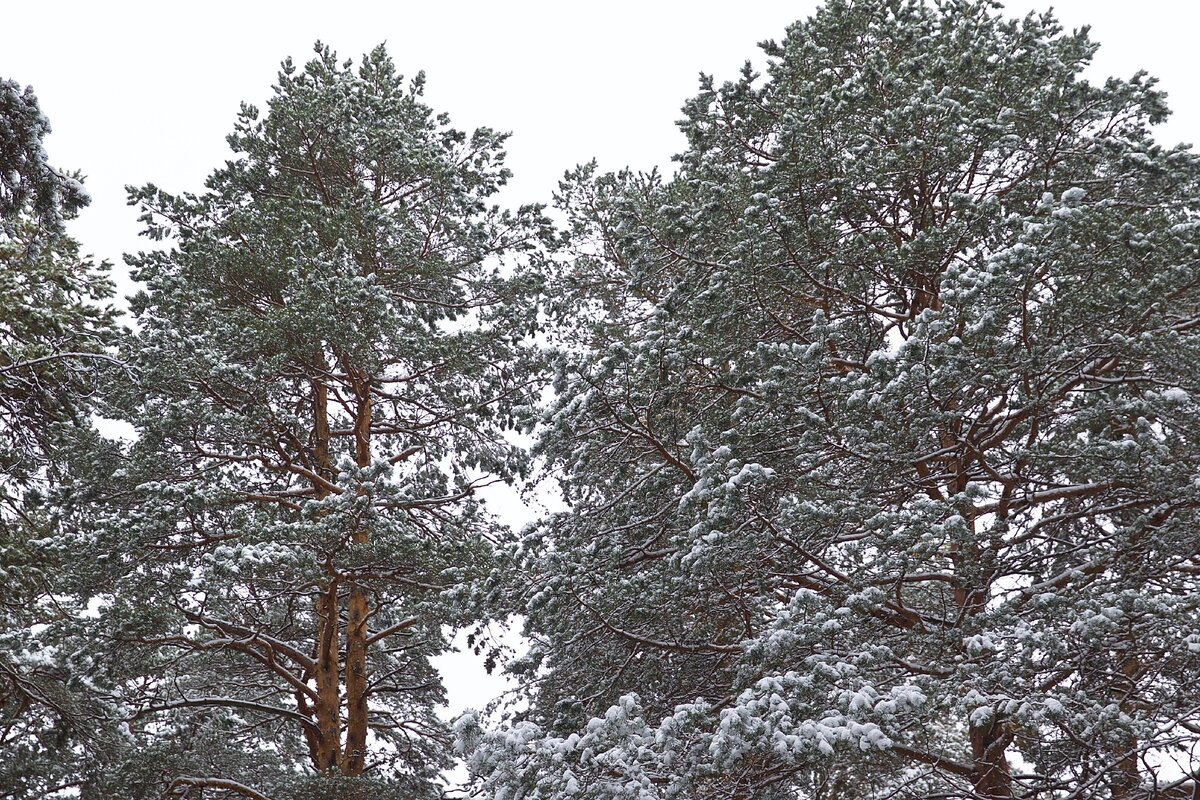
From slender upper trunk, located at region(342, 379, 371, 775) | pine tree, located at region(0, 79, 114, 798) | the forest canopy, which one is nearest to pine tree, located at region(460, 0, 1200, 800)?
the forest canopy

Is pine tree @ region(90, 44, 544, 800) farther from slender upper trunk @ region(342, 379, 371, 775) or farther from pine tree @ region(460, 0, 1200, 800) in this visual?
pine tree @ region(460, 0, 1200, 800)

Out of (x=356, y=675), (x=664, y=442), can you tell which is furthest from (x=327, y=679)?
(x=664, y=442)

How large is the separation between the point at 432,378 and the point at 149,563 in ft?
11.8

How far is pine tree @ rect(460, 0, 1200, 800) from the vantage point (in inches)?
228

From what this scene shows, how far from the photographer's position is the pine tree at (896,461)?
5797 mm

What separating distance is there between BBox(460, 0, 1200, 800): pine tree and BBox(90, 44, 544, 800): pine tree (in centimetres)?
194

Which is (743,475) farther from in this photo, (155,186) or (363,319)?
(155,186)

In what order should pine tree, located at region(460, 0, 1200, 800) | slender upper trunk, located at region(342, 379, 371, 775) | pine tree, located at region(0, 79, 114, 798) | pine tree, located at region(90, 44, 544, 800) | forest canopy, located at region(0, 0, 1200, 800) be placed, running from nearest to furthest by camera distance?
pine tree, located at region(460, 0, 1200, 800)
forest canopy, located at region(0, 0, 1200, 800)
pine tree, located at region(0, 79, 114, 798)
pine tree, located at region(90, 44, 544, 800)
slender upper trunk, located at region(342, 379, 371, 775)

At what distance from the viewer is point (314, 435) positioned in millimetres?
11586

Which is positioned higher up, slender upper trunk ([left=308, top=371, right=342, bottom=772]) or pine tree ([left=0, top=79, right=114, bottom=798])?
pine tree ([left=0, top=79, right=114, bottom=798])

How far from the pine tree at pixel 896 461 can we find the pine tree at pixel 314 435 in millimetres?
1939

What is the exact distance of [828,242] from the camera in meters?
7.66

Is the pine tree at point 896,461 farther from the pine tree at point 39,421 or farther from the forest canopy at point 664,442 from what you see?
the pine tree at point 39,421

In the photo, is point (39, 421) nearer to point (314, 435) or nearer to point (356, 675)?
point (314, 435)
